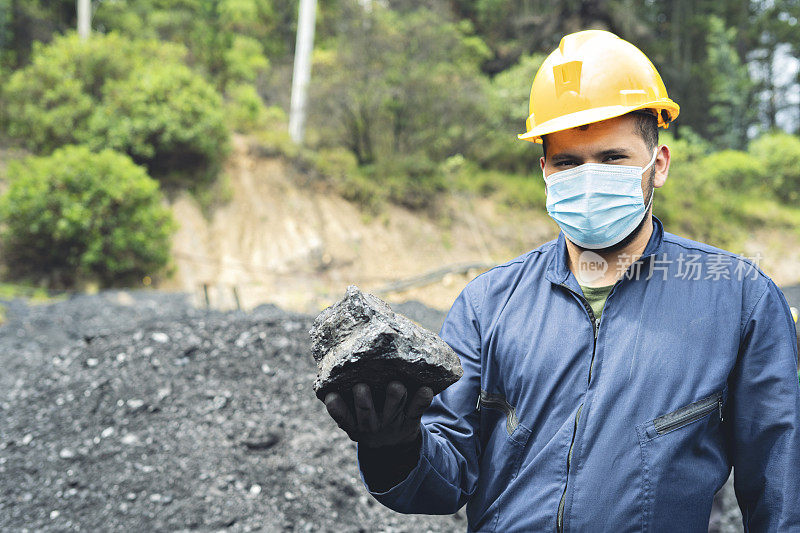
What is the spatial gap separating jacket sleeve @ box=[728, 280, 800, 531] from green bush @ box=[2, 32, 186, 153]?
590 inches

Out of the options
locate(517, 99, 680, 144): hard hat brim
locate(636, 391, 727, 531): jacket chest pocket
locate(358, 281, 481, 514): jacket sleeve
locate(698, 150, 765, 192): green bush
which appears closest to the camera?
locate(636, 391, 727, 531): jacket chest pocket

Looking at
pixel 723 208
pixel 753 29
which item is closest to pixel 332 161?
pixel 723 208

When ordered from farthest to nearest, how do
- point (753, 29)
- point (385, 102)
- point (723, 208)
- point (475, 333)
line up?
point (753, 29), point (723, 208), point (385, 102), point (475, 333)

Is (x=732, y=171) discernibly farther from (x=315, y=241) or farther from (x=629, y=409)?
(x=629, y=409)

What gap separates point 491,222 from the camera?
733 inches

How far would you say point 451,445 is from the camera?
1602 millimetres

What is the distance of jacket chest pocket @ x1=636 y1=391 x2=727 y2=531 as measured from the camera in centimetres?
137

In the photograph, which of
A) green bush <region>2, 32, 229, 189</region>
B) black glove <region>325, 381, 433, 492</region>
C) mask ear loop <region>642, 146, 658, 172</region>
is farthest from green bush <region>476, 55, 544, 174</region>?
black glove <region>325, 381, 433, 492</region>

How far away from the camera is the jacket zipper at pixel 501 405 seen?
5.14 feet

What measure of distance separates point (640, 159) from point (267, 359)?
466cm

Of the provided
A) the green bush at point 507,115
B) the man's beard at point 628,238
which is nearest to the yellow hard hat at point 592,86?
the man's beard at point 628,238

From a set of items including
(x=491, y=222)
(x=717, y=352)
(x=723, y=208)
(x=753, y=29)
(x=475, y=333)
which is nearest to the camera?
(x=717, y=352)

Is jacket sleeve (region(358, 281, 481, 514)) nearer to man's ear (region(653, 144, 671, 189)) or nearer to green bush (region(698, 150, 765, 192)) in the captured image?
man's ear (region(653, 144, 671, 189))

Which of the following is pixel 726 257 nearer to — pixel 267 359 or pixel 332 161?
pixel 267 359
